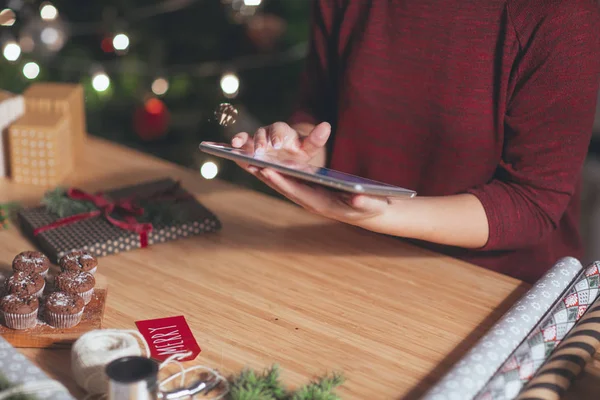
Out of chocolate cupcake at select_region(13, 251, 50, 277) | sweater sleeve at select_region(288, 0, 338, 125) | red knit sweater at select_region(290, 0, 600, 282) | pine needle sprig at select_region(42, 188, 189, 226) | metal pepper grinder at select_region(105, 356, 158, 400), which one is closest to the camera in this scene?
metal pepper grinder at select_region(105, 356, 158, 400)

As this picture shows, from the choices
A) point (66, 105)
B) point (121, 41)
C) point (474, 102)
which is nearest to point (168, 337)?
point (474, 102)

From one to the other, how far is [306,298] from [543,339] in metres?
0.35

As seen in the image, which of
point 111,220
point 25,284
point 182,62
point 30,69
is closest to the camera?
point 25,284

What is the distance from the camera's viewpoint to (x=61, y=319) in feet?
2.86

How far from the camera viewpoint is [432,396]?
0.73 metres

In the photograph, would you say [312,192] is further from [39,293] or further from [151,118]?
[151,118]

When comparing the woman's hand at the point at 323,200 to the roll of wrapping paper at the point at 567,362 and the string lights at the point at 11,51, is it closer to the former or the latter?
the roll of wrapping paper at the point at 567,362

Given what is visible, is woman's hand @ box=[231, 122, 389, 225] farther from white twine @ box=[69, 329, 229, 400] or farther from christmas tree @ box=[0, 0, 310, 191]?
christmas tree @ box=[0, 0, 310, 191]

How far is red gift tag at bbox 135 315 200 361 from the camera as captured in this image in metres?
0.86

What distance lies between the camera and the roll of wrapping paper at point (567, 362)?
751mm

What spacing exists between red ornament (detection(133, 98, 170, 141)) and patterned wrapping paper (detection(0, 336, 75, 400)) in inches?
61.6

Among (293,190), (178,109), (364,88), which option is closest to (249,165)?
(293,190)

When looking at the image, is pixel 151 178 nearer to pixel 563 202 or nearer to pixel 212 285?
pixel 212 285

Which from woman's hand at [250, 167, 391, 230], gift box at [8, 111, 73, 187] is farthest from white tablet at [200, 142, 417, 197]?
gift box at [8, 111, 73, 187]
